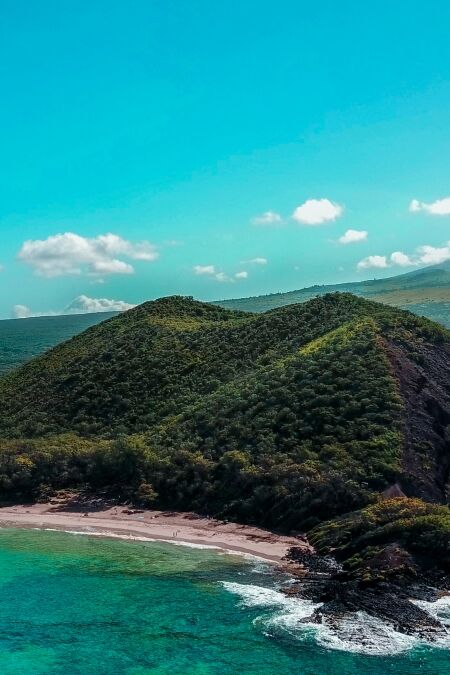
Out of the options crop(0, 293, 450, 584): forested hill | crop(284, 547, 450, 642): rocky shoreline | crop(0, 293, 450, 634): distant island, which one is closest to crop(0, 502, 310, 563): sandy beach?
crop(0, 293, 450, 634): distant island

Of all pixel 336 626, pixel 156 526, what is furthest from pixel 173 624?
pixel 156 526

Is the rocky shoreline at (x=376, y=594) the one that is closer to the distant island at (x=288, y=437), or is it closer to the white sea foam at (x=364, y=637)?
the distant island at (x=288, y=437)

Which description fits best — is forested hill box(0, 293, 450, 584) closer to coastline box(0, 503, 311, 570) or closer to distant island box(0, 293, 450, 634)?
distant island box(0, 293, 450, 634)

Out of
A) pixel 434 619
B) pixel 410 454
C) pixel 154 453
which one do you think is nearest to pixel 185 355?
pixel 154 453

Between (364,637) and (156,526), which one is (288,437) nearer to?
(156,526)

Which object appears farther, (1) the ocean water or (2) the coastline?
(2) the coastline

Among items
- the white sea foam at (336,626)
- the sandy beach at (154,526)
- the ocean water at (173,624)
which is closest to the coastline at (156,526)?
the sandy beach at (154,526)

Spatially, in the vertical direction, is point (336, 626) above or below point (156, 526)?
below
